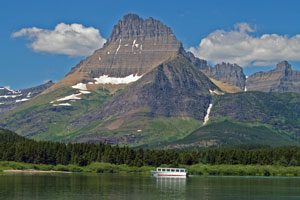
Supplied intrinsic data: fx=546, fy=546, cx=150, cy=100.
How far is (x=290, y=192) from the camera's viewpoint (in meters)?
174

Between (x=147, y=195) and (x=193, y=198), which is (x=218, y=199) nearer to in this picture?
(x=193, y=198)

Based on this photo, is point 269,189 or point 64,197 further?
point 269,189

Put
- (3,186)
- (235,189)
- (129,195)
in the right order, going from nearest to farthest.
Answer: (129,195), (3,186), (235,189)

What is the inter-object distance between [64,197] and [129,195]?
64.0 feet

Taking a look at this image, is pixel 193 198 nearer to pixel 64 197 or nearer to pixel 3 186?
pixel 64 197

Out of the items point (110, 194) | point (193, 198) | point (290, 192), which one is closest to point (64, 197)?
point (110, 194)

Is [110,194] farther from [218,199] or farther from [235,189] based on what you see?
[235,189]

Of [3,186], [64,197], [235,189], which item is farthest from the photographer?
[235,189]

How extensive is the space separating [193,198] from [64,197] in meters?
34.9

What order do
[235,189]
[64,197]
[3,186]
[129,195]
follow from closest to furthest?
1. [64,197]
2. [129,195]
3. [3,186]
4. [235,189]

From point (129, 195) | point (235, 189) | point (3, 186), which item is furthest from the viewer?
point (235, 189)

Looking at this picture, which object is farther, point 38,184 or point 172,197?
point 38,184

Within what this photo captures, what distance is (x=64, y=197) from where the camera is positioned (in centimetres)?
14238

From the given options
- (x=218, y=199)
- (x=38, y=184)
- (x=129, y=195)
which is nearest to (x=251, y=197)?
(x=218, y=199)
